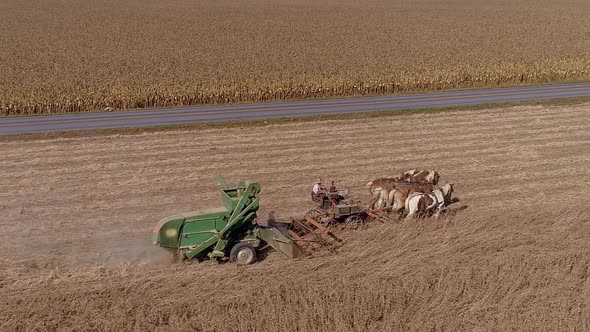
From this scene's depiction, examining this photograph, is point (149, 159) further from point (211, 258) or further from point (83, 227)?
point (211, 258)

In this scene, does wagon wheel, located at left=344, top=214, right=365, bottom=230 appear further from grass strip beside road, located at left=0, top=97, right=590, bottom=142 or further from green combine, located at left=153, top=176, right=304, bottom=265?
grass strip beside road, located at left=0, top=97, right=590, bottom=142

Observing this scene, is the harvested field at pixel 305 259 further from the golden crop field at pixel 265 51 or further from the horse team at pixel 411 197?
the golden crop field at pixel 265 51

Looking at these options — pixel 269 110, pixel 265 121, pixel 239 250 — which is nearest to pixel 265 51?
pixel 269 110

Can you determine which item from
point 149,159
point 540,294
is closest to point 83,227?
point 149,159

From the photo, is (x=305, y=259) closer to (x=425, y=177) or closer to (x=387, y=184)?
(x=387, y=184)

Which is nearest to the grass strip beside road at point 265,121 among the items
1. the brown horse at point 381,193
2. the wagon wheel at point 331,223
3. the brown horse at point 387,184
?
the brown horse at point 387,184
